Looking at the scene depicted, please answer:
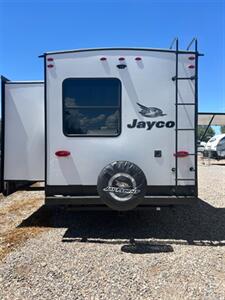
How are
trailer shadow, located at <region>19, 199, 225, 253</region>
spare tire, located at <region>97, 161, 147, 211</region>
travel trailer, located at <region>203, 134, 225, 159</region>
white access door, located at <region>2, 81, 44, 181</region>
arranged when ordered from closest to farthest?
spare tire, located at <region>97, 161, 147, 211</region> → trailer shadow, located at <region>19, 199, 225, 253</region> → white access door, located at <region>2, 81, 44, 181</region> → travel trailer, located at <region>203, 134, 225, 159</region>

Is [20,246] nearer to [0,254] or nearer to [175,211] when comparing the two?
[0,254]

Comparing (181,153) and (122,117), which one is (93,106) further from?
(181,153)

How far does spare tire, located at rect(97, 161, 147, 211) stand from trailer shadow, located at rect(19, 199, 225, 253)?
649 mm

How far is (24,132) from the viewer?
20.2ft

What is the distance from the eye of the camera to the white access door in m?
6.14

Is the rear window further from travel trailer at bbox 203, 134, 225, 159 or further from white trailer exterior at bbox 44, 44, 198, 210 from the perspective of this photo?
travel trailer at bbox 203, 134, 225, 159

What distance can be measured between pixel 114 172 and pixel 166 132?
3.57 ft

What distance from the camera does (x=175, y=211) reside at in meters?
7.39

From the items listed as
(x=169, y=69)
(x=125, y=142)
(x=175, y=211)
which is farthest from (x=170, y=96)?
(x=175, y=211)

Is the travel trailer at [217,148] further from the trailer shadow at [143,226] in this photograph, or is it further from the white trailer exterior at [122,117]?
the white trailer exterior at [122,117]

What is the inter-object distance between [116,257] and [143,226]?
A: 1.60m

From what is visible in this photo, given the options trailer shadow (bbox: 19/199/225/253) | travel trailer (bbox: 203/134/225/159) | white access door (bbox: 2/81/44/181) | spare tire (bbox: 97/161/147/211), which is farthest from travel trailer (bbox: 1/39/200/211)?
travel trailer (bbox: 203/134/225/159)

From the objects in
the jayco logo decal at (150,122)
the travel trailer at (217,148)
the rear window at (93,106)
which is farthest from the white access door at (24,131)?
the travel trailer at (217,148)

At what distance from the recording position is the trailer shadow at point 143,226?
534 cm
